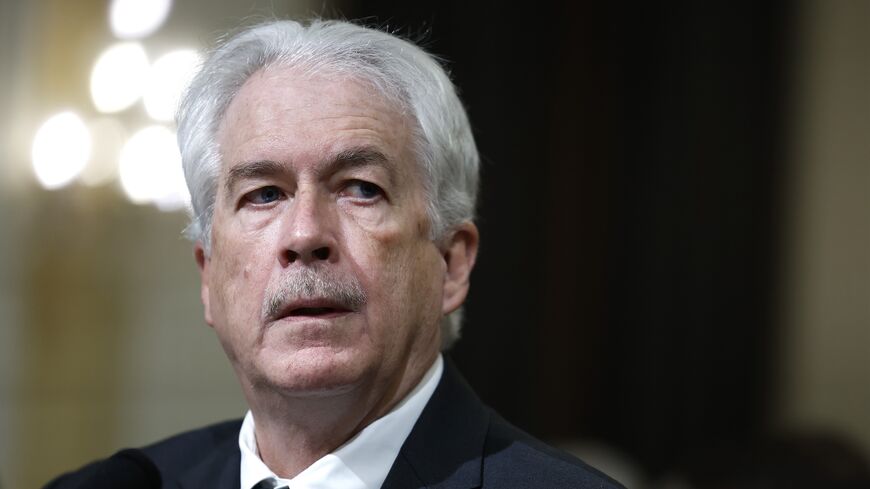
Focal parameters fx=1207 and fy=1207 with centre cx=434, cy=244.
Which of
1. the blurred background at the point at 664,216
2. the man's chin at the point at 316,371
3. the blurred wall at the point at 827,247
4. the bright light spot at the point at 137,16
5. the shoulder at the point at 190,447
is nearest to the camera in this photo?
the man's chin at the point at 316,371

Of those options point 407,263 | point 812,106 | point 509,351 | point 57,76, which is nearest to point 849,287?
point 812,106

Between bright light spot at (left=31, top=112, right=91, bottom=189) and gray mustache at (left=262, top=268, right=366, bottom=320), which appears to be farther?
bright light spot at (left=31, top=112, right=91, bottom=189)

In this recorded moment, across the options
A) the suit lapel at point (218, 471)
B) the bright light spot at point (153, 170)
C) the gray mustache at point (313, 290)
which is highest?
the gray mustache at point (313, 290)

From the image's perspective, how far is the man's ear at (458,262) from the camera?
2.79 meters

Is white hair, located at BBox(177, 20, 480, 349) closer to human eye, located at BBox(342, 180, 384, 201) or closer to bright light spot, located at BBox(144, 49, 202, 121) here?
human eye, located at BBox(342, 180, 384, 201)

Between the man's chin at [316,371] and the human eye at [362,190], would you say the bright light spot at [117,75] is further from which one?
the man's chin at [316,371]

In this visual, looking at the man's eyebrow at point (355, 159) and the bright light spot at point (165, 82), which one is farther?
the bright light spot at point (165, 82)

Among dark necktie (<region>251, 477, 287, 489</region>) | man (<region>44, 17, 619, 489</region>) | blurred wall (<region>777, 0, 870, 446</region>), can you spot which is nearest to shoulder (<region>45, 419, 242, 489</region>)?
man (<region>44, 17, 619, 489</region>)

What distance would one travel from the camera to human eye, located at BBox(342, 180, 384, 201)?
2.59 meters

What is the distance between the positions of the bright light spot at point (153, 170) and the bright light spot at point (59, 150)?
0.67 ft

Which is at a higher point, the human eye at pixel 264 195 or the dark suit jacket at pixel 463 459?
the human eye at pixel 264 195

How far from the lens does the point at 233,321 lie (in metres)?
2.60

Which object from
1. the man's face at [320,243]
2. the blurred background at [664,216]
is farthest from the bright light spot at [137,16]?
the man's face at [320,243]

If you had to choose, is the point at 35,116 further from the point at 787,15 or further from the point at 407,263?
the point at 787,15
